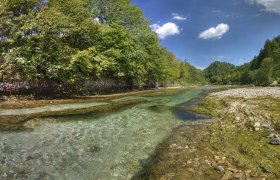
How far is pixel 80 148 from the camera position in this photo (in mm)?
8641

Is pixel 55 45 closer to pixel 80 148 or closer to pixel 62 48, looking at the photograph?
pixel 62 48

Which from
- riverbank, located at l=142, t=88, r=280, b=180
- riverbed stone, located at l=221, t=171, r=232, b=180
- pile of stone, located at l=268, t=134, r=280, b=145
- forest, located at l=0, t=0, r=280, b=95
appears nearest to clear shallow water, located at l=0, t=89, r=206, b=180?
riverbank, located at l=142, t=88, r=280, b=180

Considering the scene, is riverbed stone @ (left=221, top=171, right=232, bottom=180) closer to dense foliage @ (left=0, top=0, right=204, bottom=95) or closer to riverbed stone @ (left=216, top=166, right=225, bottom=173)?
riverbed stone @ (left=216, top=166, right=225, bottom=173)

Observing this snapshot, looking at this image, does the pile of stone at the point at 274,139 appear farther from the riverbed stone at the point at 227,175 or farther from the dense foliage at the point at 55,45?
the dense foliage at the point at 55,45

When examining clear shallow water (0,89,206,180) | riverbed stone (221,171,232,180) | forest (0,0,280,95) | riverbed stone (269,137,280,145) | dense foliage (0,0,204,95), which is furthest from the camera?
forest (0,0,280,95)

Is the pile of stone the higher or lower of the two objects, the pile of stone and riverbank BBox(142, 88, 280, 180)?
the higher

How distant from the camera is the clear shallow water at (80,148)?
6664 mm

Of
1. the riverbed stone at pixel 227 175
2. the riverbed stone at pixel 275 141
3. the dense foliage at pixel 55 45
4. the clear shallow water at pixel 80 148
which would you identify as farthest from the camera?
the dense foliage at pixel 55 45

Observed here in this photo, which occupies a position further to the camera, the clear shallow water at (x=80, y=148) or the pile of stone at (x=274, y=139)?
the pile of stone at (x=274, y=139)

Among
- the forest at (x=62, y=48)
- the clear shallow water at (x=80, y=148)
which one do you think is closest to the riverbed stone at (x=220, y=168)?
the clear shallow water at (x=80, y=148)

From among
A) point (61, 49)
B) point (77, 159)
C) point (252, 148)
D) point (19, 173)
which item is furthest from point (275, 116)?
point (61, 49)

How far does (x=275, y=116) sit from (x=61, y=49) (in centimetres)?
2291

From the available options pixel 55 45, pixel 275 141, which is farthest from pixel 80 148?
pixel 55 45

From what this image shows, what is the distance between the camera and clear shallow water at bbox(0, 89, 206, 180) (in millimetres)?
6664
